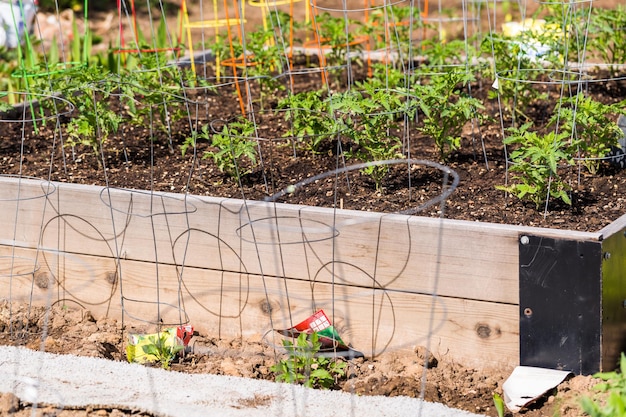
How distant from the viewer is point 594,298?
3049 mm

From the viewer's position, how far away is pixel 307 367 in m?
3.16

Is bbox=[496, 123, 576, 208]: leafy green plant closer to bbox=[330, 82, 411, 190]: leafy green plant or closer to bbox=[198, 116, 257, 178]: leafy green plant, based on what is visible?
bbox=[330, 82, 411, 190]: leafy green plant

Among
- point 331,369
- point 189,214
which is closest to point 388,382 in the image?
point 331,369

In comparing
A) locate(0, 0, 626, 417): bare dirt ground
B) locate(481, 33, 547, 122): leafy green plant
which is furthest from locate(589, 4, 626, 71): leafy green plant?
locate(0, 0, 626, 417): bare dirt ground

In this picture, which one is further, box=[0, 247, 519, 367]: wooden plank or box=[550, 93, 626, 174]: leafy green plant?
box=[550, 93, 626, 174]: leafy green plant

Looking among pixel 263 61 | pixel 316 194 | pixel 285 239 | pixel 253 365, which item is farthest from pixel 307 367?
pixel 263 61

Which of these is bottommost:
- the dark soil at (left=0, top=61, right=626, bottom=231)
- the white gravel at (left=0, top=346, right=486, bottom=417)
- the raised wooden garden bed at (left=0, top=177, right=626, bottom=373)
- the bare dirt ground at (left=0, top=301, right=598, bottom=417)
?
the bare dirt ground at (left=0, top=301, right=598, bottom=417)

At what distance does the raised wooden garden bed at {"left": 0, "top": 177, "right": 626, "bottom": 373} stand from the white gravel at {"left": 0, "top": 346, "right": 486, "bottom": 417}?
412 millimetres

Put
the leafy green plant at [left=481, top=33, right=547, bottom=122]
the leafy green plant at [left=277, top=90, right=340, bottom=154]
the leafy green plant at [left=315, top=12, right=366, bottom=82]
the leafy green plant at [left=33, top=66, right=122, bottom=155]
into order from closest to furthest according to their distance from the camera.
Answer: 1. the leafy green plant at [left=277, top=90, right=340, bottom=154]
2. the leafy green plant at [left=33, top=66, right=122, bottom=155]
3. the leafy green plant at [left=481, top=33, right=547, bottom=122]
4. the leafy green plant at [left=315, top=12, right=366, bottom=82]

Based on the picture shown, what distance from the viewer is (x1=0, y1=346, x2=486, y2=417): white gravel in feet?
9.61

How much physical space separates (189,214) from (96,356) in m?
0.61

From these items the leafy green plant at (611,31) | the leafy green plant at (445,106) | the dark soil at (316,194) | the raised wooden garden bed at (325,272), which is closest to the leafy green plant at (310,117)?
the dark soil at (316,194)

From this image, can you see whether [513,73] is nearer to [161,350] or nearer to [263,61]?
[263,61]

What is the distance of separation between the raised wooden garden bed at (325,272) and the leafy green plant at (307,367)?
0.22 meters
